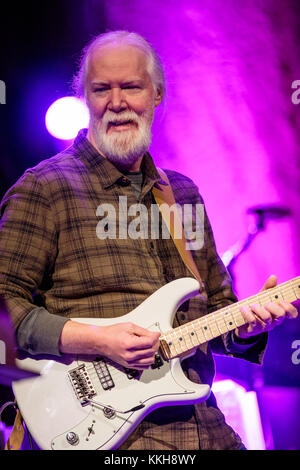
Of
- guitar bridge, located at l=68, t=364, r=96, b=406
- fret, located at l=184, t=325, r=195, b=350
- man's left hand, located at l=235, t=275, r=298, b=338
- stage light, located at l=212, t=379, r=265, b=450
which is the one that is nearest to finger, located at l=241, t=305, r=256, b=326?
man's left hand, located at l=235, t=275, r=298, b=338

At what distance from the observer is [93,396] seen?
74.1 inches

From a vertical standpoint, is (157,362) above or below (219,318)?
below

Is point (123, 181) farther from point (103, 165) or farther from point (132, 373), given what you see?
point (132, 373)

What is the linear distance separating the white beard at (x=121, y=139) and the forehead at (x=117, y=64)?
0.60 feet

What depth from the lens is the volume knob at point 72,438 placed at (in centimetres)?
182

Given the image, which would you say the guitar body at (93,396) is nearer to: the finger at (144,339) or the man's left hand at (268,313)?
the finger at (144,339)

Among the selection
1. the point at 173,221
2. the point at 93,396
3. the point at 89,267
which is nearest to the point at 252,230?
the point at 173,221

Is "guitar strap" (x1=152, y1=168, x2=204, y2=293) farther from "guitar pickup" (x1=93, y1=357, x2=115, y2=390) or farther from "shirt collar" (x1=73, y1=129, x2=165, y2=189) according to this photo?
"guitar pickup" (x1=93, y1=357, x2=115, y2=390)

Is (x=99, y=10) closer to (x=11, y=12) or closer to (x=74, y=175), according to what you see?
(x=11, y=12)

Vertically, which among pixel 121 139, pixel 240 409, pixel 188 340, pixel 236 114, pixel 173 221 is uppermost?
pixel 236 114

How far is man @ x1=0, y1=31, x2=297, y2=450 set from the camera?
1909 millimetres

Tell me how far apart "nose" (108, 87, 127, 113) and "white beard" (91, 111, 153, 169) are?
0.02 m

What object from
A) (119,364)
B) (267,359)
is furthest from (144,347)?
(267,359)

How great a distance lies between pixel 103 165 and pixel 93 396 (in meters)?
1.03
